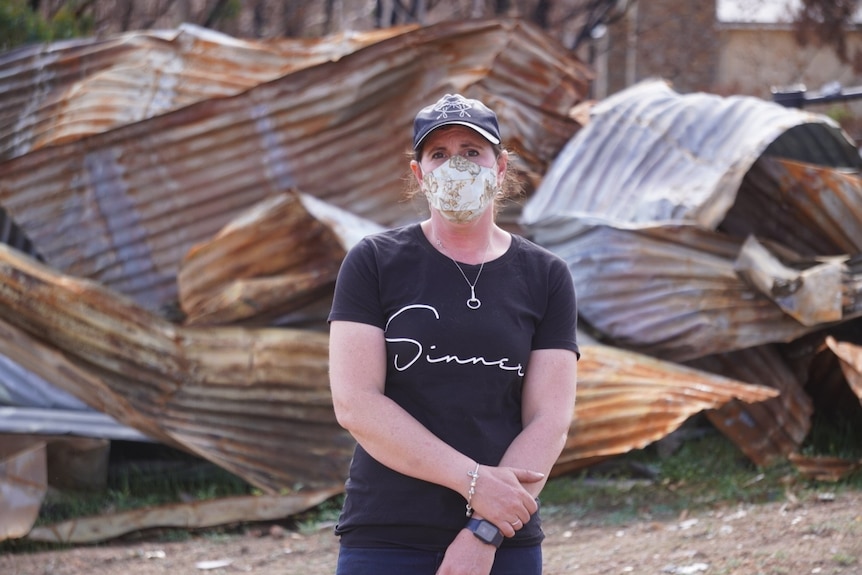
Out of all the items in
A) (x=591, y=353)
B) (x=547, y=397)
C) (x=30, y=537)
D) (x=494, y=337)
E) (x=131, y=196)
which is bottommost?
(x=30, y=537)

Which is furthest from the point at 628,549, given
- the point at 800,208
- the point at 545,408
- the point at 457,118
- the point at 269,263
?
the point at 800,208

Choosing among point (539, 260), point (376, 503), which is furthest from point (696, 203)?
point (376, 503)

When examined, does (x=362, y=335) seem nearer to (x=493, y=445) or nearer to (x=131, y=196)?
(x=493, y=445)

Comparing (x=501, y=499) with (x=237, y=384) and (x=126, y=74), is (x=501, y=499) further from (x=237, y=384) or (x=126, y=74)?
(x=126, y=74)

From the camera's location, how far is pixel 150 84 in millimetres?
7230

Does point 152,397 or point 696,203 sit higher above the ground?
point 696,203

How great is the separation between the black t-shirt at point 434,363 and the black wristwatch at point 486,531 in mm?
44

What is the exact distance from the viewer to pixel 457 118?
252 centimetres

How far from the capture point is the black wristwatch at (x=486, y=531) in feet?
7.64

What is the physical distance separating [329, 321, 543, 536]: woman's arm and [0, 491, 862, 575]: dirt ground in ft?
6.08

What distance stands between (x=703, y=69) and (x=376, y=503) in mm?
16943

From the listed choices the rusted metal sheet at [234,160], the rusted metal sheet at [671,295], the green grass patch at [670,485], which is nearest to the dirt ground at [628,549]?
the green grass patch at [670,485]

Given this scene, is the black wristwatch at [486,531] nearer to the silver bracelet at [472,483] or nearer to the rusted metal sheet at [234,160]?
the silver bracelet at [472,483]

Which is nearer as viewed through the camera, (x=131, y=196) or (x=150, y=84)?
(x=131, y=196)
